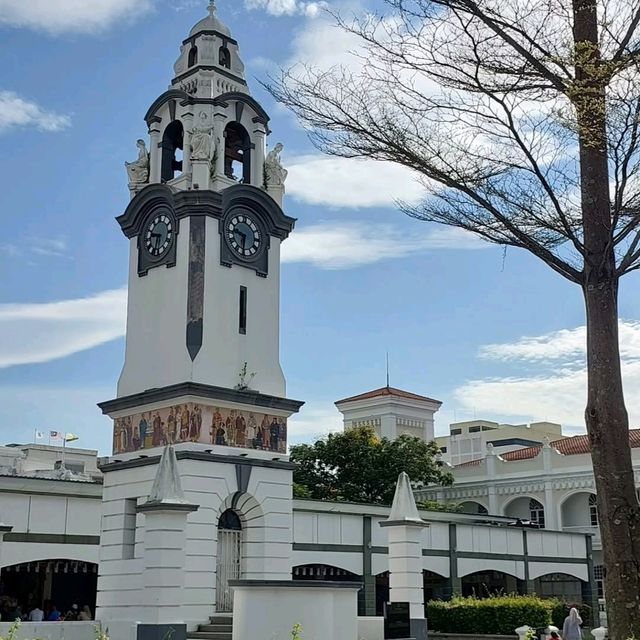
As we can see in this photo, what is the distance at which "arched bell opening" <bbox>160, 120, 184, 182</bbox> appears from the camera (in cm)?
2656

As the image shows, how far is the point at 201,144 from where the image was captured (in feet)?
83.1

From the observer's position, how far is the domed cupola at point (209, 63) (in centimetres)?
2681

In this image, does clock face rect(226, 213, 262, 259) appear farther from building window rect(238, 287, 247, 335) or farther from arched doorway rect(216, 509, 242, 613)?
arched doorway rect(216, 509, 242, 613)

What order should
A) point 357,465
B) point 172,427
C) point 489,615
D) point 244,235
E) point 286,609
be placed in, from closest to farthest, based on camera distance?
point 286,609 → point 172,427 → point 244,235 → point 489,615 → point 357,465

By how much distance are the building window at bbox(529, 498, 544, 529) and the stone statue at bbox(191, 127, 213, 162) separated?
105 ft

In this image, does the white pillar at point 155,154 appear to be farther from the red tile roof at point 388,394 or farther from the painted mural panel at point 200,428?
the red tile roof at point 388,394

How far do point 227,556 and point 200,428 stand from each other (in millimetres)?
3069

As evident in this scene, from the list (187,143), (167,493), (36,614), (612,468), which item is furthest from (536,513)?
(612,468)

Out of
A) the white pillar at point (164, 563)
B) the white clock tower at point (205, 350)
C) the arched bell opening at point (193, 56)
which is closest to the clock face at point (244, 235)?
the white clock tower at point (205, 350)

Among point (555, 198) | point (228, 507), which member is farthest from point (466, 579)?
point (555, 198)

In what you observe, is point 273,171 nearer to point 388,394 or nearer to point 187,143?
point 187,143

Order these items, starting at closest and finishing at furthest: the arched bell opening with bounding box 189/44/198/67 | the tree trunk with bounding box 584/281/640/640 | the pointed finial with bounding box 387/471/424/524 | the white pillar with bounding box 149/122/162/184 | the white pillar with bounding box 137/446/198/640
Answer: the tree trunk with bounding box 584/281/640/640 → the white pillar with bounding box 137/446/198/640 → the pointed finial with bounding box 387/471/424/524 → the white pillar with bounding box 149/122/162/184 → the arched bell opening with bounding box 189/44/198/67

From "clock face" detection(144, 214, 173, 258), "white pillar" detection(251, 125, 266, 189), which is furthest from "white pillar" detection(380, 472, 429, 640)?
"white pillar" detection(251, 125, 266, 189)

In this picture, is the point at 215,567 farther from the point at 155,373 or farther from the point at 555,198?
Result: the point at 555,198
